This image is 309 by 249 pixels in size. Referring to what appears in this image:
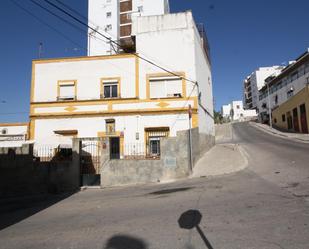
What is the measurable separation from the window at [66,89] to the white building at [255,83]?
60914mm

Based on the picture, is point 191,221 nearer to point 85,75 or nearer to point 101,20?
point 85,75

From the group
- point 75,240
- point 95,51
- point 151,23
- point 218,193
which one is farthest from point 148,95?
point 95,51

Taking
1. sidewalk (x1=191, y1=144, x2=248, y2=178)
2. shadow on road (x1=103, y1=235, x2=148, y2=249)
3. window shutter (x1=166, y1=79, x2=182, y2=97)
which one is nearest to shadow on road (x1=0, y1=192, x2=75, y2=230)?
shadow on road (x1=103, y1=235, x2=148, y2=249)

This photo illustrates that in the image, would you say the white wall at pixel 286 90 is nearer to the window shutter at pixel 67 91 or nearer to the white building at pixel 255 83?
the white building at pixel 255 83

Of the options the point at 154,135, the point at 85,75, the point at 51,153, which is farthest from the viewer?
the point at 85,75

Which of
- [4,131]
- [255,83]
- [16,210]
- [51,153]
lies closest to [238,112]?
[255,83]

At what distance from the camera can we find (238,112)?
99.8m

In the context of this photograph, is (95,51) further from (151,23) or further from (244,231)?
(244,231)

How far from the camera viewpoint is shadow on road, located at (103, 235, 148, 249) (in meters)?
5.07

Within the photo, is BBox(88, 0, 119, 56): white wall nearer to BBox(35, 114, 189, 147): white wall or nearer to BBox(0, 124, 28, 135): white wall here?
BBox(0, 124, 28, 135): white wall

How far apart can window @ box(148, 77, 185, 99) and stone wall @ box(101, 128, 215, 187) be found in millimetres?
5581

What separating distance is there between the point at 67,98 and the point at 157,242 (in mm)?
16590

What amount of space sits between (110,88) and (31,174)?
8.37m

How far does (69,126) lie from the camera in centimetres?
1914
